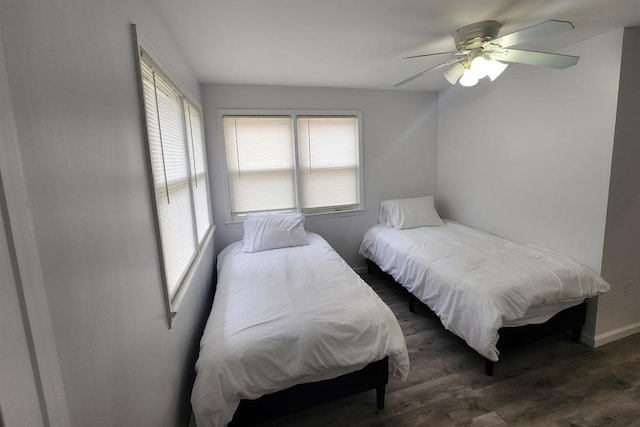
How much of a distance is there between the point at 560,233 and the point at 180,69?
337 centimetres

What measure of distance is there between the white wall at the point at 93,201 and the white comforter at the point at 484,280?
1.88m

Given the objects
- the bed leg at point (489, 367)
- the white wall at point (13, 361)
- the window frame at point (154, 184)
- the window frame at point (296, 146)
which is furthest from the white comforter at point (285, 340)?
the window frame at point (296, 146)

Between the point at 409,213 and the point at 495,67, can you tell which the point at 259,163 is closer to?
the point at 409,213

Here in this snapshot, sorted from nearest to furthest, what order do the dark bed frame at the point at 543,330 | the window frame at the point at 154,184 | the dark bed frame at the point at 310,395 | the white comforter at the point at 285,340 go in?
the window frame at the point at 154,184 < the white comforter at the point at 285,340 < the dark bed frame at the point at 310,395 < the dark bed frame at the point at 543,330

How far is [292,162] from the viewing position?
11.2ft

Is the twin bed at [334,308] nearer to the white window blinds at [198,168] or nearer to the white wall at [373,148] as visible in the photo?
the white window blinds at [198,168]

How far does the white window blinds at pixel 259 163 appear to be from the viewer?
3211mm

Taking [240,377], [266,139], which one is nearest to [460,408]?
[240,377]

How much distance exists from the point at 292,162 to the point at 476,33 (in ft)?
7.00

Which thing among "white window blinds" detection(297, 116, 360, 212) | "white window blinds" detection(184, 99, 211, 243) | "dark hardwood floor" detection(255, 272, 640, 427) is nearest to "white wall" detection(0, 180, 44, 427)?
"dark hardwood floor" detection(255, 272, 640, 427)

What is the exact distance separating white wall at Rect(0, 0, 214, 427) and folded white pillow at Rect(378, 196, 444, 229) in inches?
111

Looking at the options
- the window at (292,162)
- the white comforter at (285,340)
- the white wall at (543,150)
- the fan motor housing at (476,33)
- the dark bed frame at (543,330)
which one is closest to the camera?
the white comforter at (285,340)

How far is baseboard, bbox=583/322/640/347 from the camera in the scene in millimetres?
2268

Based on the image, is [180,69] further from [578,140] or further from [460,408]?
[578,140]
